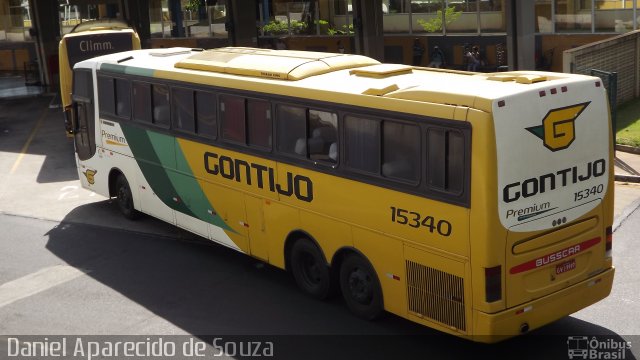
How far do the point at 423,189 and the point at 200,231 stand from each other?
548cm

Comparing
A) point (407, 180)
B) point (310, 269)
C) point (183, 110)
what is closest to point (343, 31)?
point (183, 110)

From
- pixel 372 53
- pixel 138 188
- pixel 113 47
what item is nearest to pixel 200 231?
pixel 138 188

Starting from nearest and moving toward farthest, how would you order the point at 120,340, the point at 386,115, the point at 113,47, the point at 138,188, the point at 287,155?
the point at 386,115, the point at 120,340, the point at 287,155, the point at 138,188, the point at 113,47

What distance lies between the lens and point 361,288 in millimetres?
11102

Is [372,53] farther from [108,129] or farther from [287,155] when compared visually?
[287,155]

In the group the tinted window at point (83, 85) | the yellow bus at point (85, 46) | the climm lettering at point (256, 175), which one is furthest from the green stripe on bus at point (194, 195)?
the yellow bus at point (85, 46)

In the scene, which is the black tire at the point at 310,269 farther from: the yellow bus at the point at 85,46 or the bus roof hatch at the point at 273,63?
the yellow bus at the point at 85,46

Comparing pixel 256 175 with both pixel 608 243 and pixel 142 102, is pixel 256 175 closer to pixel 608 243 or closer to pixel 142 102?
pixel 142 102

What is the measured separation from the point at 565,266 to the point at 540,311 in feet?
1.94

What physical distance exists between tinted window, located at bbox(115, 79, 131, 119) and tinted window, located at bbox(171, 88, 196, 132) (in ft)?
5.20

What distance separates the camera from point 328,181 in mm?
11125

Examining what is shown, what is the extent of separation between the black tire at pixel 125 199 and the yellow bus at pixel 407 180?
246cm

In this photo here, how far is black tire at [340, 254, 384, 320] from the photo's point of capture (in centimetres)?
1076

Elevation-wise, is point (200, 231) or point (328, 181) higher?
point (328, 181)
